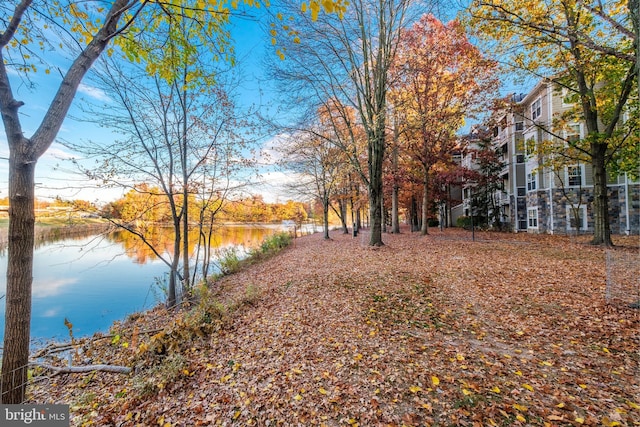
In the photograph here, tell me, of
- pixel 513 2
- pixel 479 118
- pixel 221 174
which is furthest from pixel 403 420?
pixel 479 118

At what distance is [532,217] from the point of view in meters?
18.9

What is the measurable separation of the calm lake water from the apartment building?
14925 millimetres

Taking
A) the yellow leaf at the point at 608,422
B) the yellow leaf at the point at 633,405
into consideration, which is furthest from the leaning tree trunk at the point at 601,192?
the yellow leaf at the point at 608,422

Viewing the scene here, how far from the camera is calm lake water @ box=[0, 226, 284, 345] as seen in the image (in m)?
6.21

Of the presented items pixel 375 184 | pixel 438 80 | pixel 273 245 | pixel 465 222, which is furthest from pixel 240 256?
pixel 465 222

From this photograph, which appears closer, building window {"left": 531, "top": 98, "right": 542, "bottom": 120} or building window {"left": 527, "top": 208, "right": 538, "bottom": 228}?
building window {"left": 531, "top": 98, "right": 542, "bottom": 120}

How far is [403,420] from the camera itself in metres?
2.33

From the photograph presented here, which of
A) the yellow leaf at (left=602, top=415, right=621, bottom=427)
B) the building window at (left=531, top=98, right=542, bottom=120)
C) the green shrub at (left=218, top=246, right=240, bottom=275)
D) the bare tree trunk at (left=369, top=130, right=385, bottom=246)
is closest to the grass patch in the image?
the green shrub at (left=218, top=246, right=240, bottom=275)

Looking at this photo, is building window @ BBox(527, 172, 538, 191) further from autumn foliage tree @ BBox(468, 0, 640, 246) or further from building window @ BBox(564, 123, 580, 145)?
autumn foliage tree @ BBox(468, 0, 640, 246)

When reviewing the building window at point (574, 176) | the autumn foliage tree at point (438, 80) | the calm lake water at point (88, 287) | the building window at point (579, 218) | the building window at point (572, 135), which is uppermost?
the autumn foliage tree at point (438, 80)

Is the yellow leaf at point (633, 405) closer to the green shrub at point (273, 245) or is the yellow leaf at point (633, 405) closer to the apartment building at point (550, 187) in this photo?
the apartment building at point (550, 187)

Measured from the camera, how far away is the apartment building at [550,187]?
14.7m

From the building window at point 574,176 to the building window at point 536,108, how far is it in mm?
4451

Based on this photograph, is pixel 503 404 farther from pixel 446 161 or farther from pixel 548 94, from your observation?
pixel 548 94
